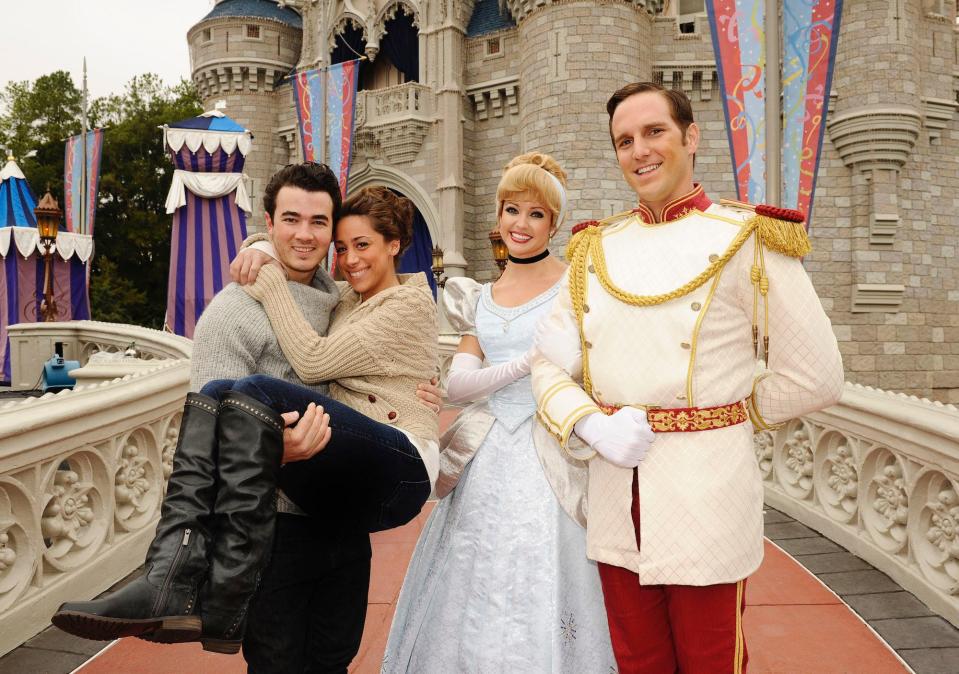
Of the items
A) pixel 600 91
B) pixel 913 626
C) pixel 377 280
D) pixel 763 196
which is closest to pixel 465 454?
pixel 377 280

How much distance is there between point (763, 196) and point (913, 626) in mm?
2657

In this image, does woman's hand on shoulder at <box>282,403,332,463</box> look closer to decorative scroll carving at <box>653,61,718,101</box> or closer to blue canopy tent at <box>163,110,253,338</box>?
blue canopy tent at <box>163,110,253,338</box>

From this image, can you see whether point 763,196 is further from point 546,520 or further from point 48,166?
point 48,166

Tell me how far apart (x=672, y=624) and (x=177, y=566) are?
917 millimetres

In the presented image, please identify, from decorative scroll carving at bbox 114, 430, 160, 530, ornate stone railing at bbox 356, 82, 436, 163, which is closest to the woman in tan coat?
decorative scroll carving at bbox 114, 430, 160, 530

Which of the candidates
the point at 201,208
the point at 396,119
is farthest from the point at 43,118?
the point at 201,208

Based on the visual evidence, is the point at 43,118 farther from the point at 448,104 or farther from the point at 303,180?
the point at 303,180

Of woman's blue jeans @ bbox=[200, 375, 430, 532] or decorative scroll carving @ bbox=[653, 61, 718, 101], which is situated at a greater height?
decorative scroll carving @ bbox=[653, 61, 718, 101]

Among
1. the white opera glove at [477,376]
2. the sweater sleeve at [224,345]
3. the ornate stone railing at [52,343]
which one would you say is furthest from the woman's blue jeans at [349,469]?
the ornate stone railing at [52,343]

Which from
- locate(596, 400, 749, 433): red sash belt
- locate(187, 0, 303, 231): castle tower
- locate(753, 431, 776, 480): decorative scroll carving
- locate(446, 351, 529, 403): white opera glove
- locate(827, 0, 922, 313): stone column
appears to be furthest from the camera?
locate(187, 0, 303, 231): castle tower

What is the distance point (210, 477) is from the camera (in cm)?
113

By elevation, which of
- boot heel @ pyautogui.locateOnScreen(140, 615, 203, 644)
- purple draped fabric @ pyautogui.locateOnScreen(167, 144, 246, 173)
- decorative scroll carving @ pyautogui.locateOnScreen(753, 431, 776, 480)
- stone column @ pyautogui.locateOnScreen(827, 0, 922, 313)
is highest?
stone column @ pyautogui.locateOnScreen(827, 0, 922, 313)

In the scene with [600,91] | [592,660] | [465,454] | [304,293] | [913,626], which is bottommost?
[913,626]

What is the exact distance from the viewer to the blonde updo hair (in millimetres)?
1805
